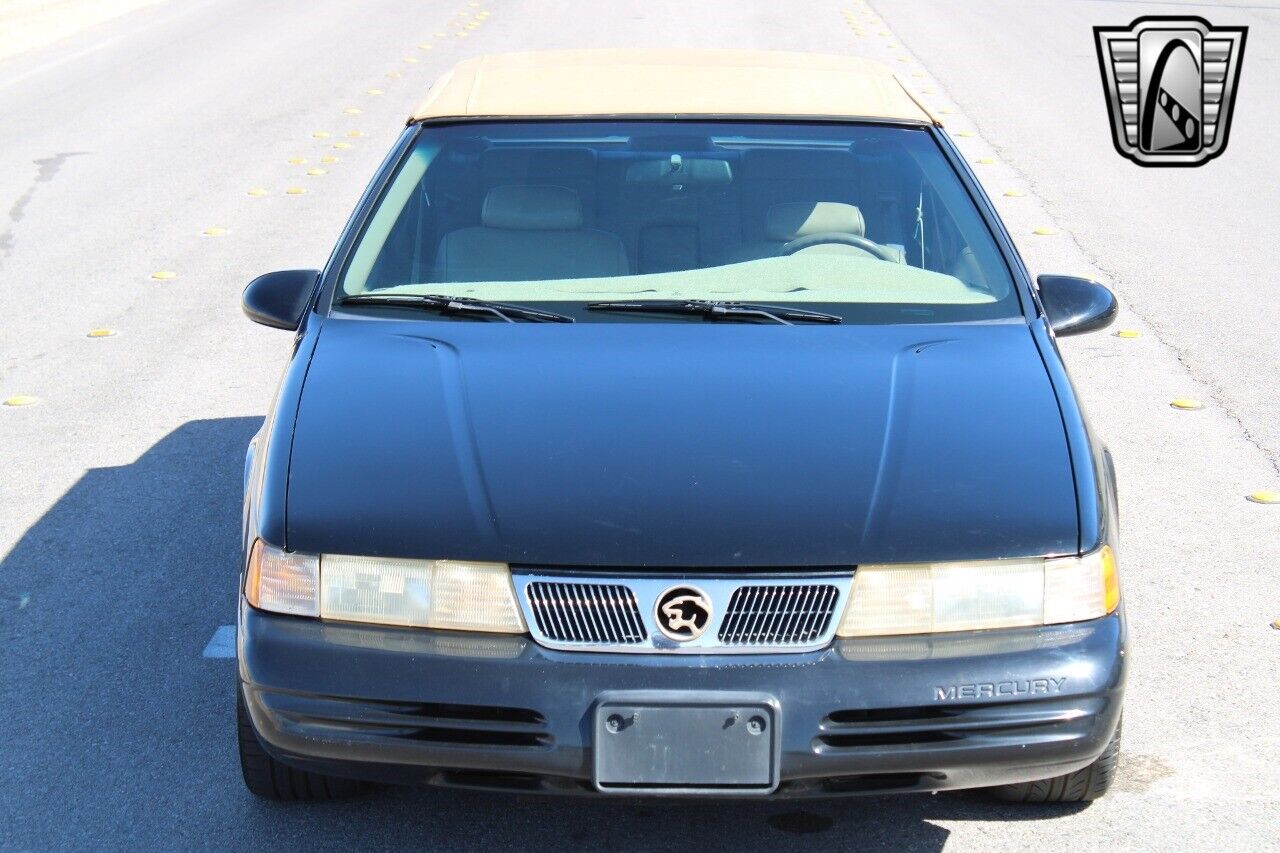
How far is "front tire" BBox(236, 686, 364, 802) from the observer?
11.2 feet

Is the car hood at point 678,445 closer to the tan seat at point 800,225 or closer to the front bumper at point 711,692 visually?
the front bumper at point 711,692

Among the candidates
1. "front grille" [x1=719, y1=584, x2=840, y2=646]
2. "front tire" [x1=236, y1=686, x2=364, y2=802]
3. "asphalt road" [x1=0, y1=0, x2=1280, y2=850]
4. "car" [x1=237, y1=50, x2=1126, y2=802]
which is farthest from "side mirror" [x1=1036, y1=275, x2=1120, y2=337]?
"front tire" [x1=236, y1=686, x2=364, y2=802]

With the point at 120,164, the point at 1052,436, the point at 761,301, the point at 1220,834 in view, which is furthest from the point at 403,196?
the point at 120,164

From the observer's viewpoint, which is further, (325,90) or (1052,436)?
(325,90)

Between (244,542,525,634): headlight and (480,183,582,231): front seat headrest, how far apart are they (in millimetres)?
1584

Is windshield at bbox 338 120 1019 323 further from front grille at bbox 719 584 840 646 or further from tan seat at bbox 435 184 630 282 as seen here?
front grille at bbox 719 584 840 646

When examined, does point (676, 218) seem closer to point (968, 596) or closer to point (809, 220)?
point (809, 220)

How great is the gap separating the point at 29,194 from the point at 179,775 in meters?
8.03

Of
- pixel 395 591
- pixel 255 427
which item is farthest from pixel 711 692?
pixel 255 427

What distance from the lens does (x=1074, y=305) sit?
4023 mm

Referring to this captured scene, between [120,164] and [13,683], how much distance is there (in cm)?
832

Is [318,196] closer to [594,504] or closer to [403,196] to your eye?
[403,196]

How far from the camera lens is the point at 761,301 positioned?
3.98 m

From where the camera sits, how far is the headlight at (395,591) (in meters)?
2.91
